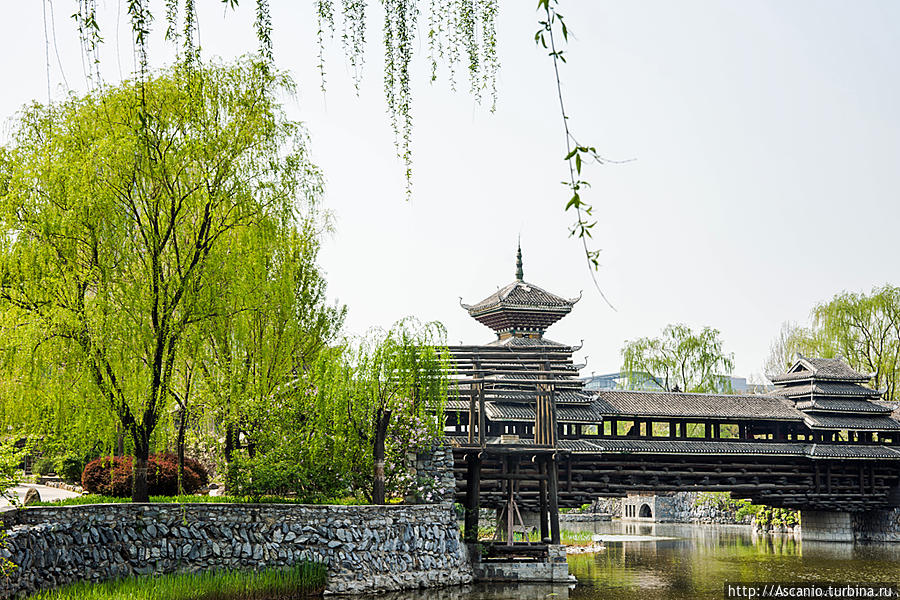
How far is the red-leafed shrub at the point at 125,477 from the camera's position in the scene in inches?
469

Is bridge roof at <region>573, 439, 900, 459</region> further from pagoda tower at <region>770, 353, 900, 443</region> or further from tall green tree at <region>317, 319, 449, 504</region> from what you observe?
tall green tree at <region>317, 319, 449, 504</region>

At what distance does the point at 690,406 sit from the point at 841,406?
170 inches

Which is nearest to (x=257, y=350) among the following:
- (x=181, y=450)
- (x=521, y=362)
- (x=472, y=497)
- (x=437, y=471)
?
(x=181, y=450)

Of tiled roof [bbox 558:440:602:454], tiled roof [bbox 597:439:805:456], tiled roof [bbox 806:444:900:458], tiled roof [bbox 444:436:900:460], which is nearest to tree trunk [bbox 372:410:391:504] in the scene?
tiled roof [bbox 444:436:900:460]

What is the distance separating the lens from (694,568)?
16.1m

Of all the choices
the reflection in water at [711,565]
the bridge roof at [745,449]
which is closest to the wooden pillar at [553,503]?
the reflection in water at [711,565]

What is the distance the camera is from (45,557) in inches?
375

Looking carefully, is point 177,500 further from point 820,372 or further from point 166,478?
point 820,372

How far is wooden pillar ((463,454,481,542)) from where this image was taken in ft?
47.5

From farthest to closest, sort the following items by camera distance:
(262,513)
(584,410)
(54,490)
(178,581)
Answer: (584,410)
(54,490)
(262,513)
(178,581)

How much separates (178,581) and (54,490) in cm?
752

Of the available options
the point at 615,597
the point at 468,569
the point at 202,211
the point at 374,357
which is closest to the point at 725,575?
the point at 615,597

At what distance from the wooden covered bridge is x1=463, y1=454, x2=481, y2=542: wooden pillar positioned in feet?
0.19

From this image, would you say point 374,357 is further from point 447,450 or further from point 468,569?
point 468,569
